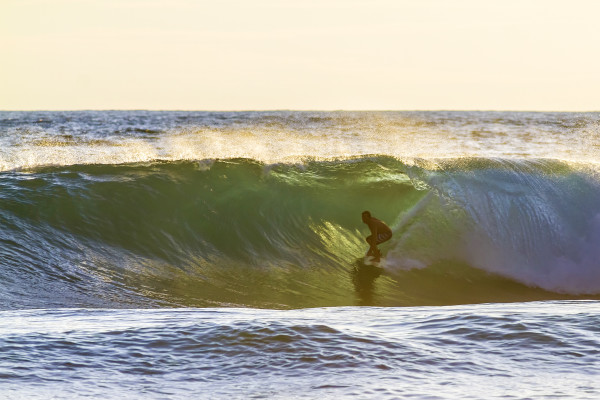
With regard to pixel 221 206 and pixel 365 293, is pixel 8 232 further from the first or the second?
pixel 365 293

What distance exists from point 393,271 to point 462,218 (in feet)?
6.94

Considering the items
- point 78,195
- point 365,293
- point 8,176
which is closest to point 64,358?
point 365,293

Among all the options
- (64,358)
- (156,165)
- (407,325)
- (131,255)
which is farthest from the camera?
(156,165)

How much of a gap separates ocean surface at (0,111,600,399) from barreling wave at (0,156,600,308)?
0.03m

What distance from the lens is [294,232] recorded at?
1280 cm

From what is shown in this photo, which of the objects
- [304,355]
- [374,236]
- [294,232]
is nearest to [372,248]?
[374,236]

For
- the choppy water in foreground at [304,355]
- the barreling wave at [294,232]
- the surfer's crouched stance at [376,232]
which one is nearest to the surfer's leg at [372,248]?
the surfer's crouched stance at [376,232]

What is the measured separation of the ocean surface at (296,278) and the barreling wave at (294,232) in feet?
0.11

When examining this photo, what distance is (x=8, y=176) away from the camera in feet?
44.1

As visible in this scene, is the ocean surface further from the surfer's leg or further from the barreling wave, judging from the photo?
the surfer's leg

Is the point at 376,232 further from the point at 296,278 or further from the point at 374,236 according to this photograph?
the point at 296,278

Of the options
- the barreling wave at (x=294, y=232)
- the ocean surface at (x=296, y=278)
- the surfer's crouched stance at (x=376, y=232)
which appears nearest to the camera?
the ocean surface at (x=296, y=278)

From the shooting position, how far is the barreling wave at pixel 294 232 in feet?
34.4

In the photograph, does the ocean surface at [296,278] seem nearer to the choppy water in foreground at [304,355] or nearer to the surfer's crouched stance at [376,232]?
the choppy water in foreground at [304,355]
